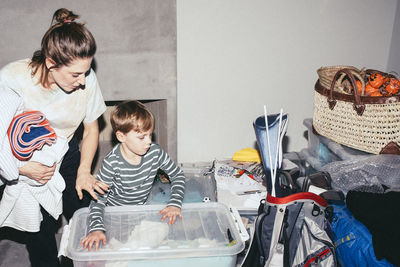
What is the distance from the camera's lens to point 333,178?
185 cm

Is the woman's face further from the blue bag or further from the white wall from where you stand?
the blue bag

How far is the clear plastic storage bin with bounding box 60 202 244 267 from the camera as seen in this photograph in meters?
1.31

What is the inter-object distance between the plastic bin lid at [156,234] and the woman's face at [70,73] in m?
0.53

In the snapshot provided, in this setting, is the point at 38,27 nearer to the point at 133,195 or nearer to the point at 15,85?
the point at 15,85

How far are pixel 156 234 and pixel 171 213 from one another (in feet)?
0.40

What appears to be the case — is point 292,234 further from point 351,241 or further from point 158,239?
point 158,239

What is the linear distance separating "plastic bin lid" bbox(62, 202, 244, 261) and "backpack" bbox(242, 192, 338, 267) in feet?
0.51

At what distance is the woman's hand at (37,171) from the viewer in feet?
4.74

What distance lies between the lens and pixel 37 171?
4.83 feet

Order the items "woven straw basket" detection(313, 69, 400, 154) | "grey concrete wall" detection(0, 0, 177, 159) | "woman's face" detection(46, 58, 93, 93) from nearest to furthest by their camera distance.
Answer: "woman's face" detection(46, 58, 93, 93), "woven straw basket" detection(313, 69, 400, 154), "grey concrete wall" detection(0, 0, 177, 159)

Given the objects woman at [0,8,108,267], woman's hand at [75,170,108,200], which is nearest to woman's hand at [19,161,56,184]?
woman at [0,8,108,267]

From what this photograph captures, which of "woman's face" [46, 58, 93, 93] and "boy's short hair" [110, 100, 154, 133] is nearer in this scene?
"woman's face" [46, 58, 93, 93]

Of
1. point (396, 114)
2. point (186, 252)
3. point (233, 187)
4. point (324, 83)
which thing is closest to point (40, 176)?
point (186, 252)

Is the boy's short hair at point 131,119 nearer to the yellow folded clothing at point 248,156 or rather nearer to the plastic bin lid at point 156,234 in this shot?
the plastic bin lid at point 156,234
